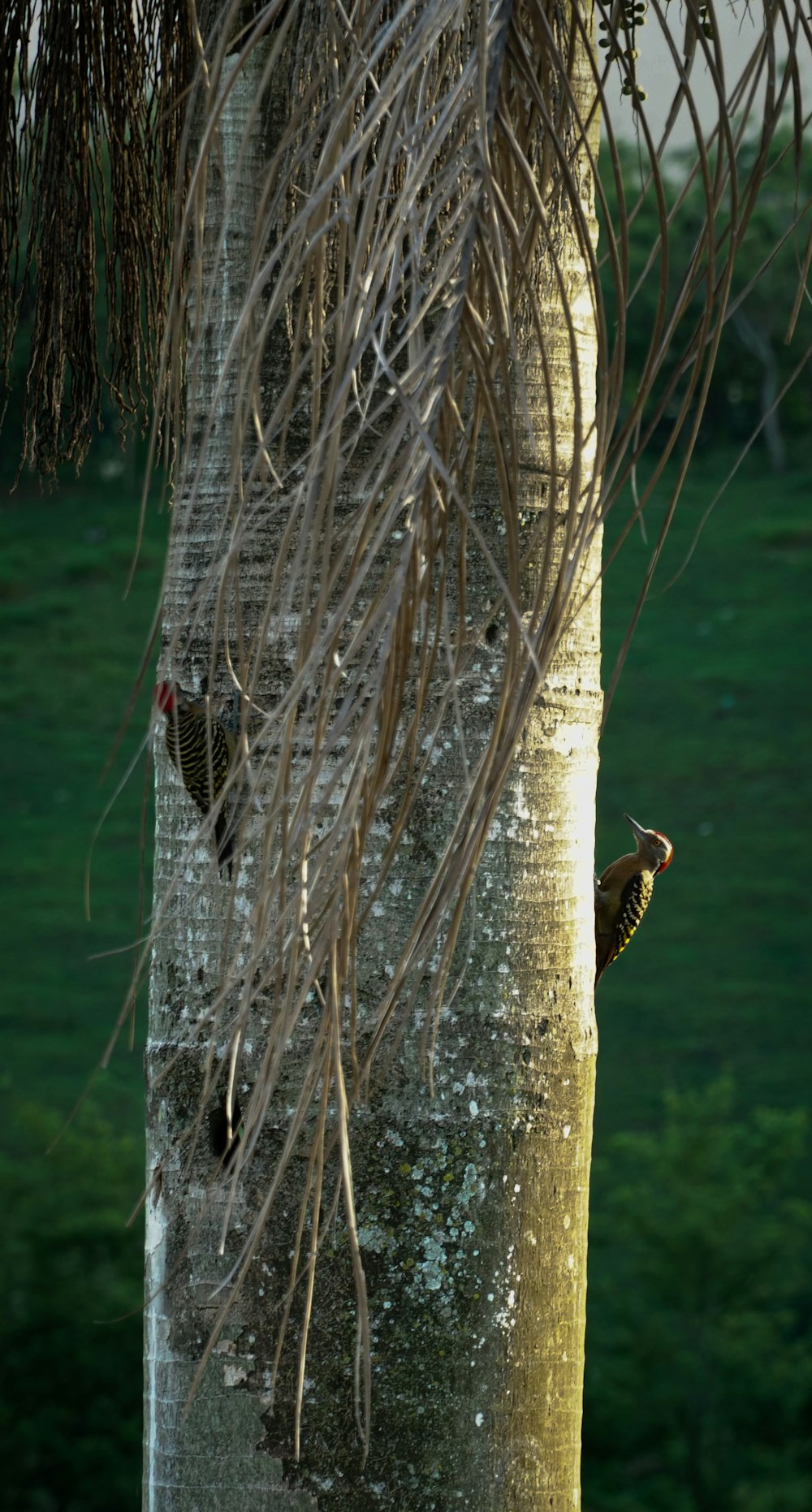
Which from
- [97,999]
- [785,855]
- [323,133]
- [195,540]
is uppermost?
[323,133]

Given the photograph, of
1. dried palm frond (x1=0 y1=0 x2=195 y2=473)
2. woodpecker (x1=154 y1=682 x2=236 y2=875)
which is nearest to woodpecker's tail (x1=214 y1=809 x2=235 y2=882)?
woodpecker (x1=154 y1=682 x2=236 y2=875)

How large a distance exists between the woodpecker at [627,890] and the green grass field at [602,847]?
A: 5341 mm

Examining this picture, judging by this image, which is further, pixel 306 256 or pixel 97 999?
pixel 97 999

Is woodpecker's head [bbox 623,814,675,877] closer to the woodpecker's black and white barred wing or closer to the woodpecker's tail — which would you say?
the woodpecker's black and white barred wing

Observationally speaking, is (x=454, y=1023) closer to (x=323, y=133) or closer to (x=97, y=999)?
(x=323, y=133)

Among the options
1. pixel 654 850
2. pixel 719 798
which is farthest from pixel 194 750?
pixel 719 798

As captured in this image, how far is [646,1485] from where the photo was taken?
894cm

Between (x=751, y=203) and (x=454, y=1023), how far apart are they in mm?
761

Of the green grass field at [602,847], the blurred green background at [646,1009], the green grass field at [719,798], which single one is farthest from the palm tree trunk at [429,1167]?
the green grass field at [719,798]

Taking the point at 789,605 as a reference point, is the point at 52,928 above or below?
below

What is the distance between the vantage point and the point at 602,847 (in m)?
11.2

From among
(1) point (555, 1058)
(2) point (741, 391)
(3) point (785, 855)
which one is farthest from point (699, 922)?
(1) point (555, 1058)

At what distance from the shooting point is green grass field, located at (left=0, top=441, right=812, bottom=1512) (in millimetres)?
8578

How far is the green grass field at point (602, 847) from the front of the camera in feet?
28.1
